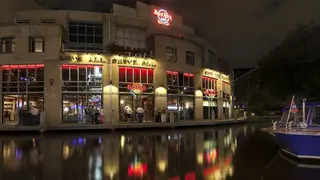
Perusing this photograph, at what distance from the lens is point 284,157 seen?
38.3 feet

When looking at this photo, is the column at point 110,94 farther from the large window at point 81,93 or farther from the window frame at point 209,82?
the window frame at point 209,82

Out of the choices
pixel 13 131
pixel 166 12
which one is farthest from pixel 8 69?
pixel 166 12

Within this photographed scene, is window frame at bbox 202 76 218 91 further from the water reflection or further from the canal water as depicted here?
the canal water

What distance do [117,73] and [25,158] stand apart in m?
21.6

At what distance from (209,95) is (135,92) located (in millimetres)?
12270

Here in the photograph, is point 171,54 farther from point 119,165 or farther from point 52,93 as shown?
point 119,165

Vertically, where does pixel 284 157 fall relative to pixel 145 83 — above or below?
below

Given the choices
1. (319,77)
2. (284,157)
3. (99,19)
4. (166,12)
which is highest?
(166,12)

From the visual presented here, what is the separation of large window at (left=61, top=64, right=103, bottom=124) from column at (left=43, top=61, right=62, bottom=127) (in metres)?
0.52

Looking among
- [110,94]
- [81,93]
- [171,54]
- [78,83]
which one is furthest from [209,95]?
[78,83]

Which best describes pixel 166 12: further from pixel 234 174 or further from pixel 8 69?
pixel 234 174

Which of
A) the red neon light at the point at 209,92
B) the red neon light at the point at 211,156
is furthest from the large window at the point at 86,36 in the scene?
the red neon light at the point at 211,156

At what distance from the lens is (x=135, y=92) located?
32250 mm

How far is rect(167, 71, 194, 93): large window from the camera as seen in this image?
1453 inches
